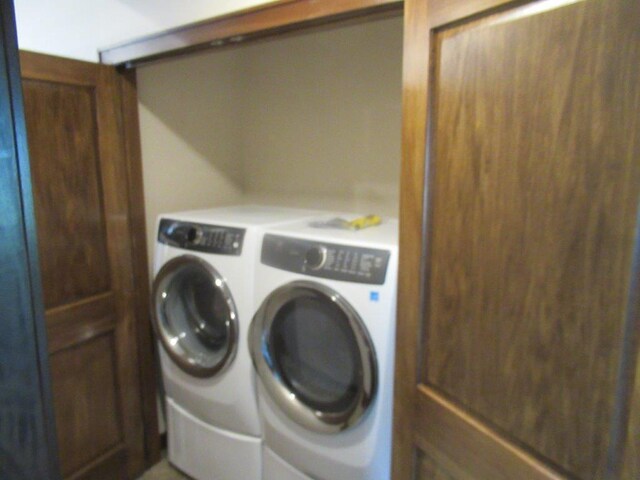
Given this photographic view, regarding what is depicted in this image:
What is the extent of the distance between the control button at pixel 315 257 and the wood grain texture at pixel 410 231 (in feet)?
1.21

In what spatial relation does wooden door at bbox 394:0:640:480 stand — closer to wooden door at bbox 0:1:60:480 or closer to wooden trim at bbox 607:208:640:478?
wooden trim at bbox 607:208:640:478

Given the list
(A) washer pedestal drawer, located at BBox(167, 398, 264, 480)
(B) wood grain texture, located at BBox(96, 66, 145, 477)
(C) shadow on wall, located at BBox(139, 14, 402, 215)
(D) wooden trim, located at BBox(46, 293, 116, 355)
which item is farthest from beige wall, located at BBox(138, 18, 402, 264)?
(A) washer pedestal drawer, located at BBox(167, 398, 264, 480)

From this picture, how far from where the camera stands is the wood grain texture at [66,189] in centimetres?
148

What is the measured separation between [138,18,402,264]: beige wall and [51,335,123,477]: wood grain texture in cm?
54

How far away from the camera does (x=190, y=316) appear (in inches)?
72.2

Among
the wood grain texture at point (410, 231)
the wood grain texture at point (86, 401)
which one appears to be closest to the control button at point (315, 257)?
the wood grain texture at point (410, 231)

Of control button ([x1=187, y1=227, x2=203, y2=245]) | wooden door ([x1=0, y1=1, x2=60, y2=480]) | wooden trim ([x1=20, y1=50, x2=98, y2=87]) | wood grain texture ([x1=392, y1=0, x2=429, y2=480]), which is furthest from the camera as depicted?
control button ([x1=187, y1=227, x2=203, y2=245])

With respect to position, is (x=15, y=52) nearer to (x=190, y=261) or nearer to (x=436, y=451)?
(x=436, y=451)

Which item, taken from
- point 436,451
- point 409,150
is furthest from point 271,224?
point 436,451

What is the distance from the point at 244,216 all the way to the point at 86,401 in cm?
97

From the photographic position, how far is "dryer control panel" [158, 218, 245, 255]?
1.53m

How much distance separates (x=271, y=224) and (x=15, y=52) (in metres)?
1.10

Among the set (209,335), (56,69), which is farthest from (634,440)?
(56,69)

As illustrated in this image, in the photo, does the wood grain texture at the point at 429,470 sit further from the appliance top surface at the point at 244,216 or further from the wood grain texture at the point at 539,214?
the appliance top surface at the point at 244,216
